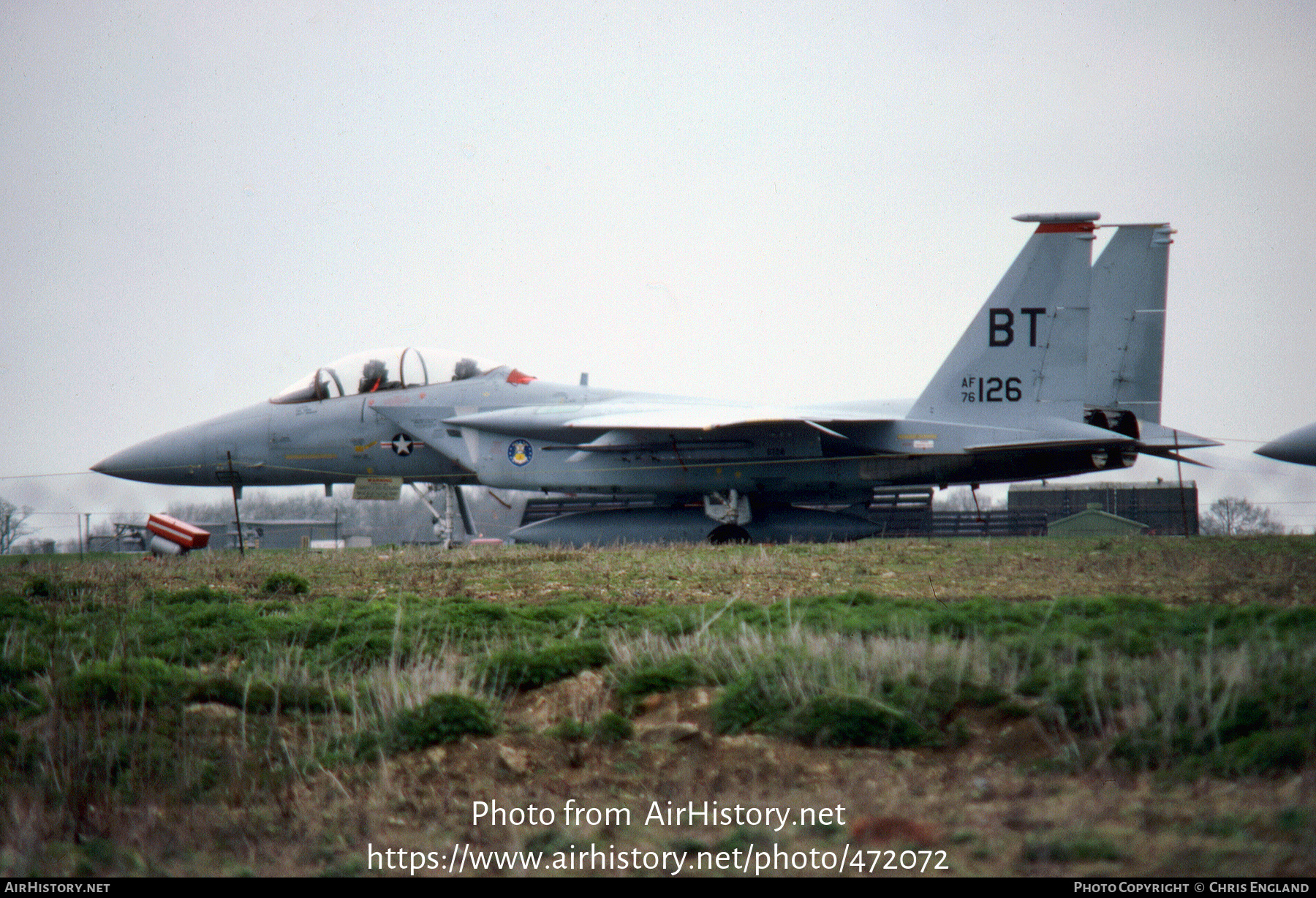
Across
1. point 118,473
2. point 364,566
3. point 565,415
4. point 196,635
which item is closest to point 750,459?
point 565,415

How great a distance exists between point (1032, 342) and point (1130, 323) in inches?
72.0

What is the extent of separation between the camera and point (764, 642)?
18.0 feet

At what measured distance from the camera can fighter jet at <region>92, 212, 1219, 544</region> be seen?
50.6 ft

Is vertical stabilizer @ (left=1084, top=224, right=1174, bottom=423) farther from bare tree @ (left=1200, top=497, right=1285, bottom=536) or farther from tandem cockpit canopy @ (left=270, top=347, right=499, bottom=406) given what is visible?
bare tree @ (left=1200, top=497, right=1285, bottom=536)

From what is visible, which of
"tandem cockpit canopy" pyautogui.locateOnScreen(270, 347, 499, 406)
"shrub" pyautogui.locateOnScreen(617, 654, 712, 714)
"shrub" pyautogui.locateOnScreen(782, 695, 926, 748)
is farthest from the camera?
"tandem cockpit canopy" pyautogui.locateOnScreen(270, 347, 499, 406)

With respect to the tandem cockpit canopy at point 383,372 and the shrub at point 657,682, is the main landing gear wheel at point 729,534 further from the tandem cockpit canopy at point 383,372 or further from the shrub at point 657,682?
the shrub at point 657,682

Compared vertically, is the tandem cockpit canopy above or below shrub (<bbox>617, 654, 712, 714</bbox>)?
above

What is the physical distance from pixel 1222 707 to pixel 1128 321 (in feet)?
45.3

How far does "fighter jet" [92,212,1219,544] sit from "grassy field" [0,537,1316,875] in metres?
8.88

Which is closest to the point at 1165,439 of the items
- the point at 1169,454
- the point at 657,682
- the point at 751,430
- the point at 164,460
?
the point at 1169,454

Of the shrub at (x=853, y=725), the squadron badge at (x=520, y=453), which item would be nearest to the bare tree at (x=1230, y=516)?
the squadron badge at (x=520, y=453)

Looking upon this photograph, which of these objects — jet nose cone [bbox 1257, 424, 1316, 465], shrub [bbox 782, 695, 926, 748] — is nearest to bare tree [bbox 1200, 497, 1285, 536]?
jet nose cone [bbox 1257, 424, 1316, 465]

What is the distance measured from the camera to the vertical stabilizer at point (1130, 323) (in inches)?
615

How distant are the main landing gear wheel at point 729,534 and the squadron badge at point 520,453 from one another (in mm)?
3653
